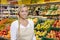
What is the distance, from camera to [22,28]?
12.7 ft

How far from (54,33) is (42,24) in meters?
0.99

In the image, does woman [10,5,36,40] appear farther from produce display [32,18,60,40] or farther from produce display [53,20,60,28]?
produce display [53,20,60,28]

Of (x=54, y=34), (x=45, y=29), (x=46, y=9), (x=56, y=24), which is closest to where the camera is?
(x=54, y=34)

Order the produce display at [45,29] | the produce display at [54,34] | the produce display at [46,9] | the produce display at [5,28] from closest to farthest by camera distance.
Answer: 1. the produce display at [54,34]
2. the produce display at [45,29]
3. the produce display at [5,28]
4. the produce display at [46,9]

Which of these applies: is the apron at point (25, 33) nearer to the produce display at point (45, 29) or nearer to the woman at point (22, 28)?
the woman at point (22, 28)

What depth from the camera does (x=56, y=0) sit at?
6719 millimetres

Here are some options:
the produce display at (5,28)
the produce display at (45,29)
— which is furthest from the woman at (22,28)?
the produce display at (5,28)

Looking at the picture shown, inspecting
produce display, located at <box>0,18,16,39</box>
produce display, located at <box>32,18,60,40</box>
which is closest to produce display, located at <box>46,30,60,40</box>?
produce display, located at <box>32,18,60,40</box>

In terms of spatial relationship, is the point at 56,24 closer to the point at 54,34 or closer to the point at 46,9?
the point at 54,34

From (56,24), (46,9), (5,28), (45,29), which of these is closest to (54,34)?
(56,24)

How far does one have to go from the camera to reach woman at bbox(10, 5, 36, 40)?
381cm

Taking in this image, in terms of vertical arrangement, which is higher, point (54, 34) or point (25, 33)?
point (25, 33)

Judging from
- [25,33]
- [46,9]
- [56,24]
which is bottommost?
[56,24]

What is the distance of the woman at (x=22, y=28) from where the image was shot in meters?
3.81
